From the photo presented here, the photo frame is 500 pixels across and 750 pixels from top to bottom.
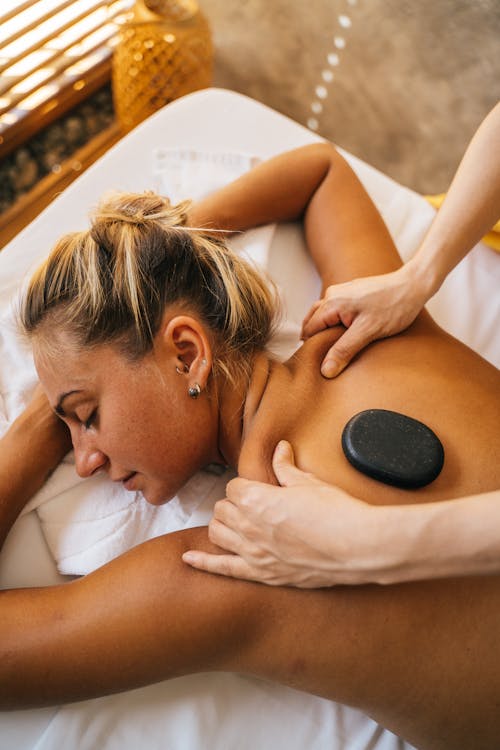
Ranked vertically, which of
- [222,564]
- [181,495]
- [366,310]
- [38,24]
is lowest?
[181,495]

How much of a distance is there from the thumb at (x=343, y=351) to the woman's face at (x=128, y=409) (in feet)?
0.65

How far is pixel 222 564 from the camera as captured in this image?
3.04ft

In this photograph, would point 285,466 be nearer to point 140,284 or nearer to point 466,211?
point 140,284

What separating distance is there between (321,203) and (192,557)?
2.69 feet

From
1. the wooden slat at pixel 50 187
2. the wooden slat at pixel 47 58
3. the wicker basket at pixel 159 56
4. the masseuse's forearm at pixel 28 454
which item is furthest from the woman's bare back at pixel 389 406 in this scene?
the wooden slat at pixel 47 58

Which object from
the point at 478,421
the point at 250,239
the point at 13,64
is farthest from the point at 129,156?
the point at 478,421

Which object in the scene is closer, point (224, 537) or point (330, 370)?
point (224, 537)

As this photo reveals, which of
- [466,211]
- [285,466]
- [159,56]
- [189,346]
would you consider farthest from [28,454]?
[159,56]

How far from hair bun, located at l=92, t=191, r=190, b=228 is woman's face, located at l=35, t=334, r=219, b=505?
8.1 inches

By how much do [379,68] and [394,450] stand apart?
7.65 feet

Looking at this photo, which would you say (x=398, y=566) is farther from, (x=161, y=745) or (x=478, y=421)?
(x=161, y=745)

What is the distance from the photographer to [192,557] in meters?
0.94

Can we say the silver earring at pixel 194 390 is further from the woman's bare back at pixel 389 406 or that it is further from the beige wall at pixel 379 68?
the beige wall at pixel 379 68

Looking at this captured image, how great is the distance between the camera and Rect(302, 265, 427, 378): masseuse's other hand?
45.2 inches
